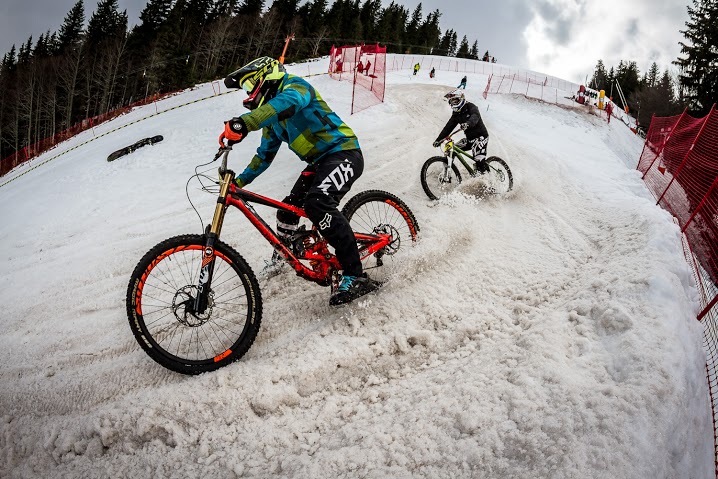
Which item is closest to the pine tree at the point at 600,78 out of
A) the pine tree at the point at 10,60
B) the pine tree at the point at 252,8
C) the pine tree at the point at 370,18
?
the pine tree at the point at 370,18

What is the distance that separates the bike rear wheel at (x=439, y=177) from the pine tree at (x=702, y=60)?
29.1 m

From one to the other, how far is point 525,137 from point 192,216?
10810 millimetres

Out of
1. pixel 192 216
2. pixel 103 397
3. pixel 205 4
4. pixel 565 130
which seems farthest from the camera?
pixel 205 4

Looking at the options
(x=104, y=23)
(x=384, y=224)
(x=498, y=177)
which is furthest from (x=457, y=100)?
(x=104, y=23)

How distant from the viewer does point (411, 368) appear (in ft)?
9.98

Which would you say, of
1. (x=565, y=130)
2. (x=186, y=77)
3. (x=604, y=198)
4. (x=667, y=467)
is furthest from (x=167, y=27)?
(x=667, y=467)

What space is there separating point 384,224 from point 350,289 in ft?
3.70

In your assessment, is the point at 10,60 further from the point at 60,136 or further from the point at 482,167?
the point at 482,167

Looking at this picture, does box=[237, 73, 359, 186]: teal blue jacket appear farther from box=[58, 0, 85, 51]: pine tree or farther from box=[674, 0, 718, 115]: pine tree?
box=[58, 0, 85, 51]: pine tree

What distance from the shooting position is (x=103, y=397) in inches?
110

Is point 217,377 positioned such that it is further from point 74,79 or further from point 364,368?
point 74,79

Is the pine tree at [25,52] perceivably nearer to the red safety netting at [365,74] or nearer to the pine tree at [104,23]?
the pine tree at [104,23]

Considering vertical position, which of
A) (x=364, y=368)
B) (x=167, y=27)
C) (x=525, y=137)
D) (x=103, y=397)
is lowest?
(x=103, y=397)

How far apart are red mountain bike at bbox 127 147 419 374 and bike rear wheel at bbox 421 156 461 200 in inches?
104
